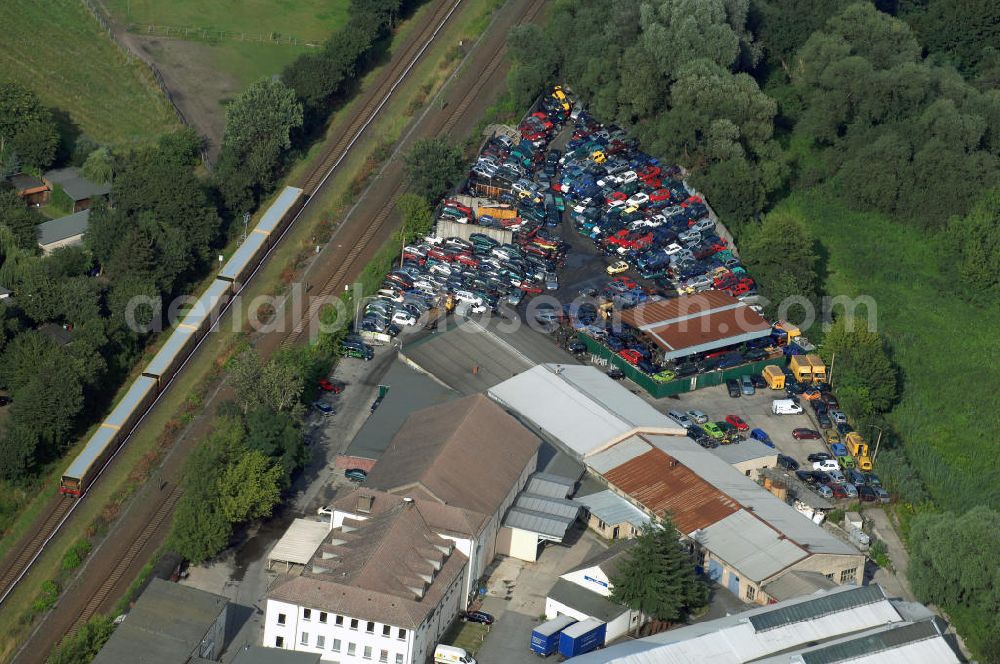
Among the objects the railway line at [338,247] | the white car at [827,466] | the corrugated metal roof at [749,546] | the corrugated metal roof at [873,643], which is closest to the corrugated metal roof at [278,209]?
the railway line at [338,247]

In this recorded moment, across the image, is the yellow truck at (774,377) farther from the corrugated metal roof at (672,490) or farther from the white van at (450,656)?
the white van at (450,656)

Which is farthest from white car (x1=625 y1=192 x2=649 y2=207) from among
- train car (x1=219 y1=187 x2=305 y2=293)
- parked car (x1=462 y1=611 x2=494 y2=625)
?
parked car (x1=462 y1=611 x2=494 y2=625)

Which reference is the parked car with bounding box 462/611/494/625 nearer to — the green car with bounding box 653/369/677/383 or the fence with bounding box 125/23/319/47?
the green car with bounding box 653/369/677/383

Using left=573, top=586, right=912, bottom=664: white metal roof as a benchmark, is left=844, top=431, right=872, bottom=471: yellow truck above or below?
above

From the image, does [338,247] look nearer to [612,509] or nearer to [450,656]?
[612,509]

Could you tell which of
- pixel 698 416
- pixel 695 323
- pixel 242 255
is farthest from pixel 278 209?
pixel 698 416

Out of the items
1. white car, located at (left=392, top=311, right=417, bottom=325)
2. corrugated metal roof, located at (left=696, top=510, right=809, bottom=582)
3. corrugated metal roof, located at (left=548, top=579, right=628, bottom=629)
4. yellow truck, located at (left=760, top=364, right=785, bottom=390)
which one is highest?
yellow truck, located at (left=760, top=364, right=785, bottom=390)

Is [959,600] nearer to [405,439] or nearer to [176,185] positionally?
→ [405,439]
